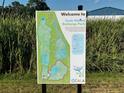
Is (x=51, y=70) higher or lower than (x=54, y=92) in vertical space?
higher

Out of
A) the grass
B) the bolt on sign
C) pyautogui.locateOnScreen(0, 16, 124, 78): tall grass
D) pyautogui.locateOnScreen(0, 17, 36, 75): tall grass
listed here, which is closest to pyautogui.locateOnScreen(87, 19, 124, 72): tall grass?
pyautogui.locateOnScreen(0, 16, 124, 78): tall grass

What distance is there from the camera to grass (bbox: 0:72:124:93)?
31.7ft

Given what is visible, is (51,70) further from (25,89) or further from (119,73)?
(119,73)

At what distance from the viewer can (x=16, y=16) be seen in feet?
46.1

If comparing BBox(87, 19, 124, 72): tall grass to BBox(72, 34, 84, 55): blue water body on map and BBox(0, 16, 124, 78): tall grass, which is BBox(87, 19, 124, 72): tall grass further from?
BBox(72, 34, 84, 55): blue water body on map

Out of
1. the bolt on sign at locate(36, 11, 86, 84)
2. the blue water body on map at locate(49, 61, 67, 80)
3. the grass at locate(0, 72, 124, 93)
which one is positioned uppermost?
the bolt on sign at locate(36, 11, 86, 84)

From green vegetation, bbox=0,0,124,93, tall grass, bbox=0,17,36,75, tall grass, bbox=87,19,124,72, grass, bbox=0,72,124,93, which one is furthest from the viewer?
tall grass, bbox=87,19,124,72

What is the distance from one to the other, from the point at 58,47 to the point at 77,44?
1.26ft

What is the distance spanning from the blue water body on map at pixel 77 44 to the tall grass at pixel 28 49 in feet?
15.6

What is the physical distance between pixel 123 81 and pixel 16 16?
16.8ft

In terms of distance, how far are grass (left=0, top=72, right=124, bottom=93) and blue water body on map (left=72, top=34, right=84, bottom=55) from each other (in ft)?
7.21

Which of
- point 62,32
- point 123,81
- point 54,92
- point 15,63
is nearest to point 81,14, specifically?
point 62,32

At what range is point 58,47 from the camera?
7613 millimetres

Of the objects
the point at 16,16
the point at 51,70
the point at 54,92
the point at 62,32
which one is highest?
the point at 16,16
